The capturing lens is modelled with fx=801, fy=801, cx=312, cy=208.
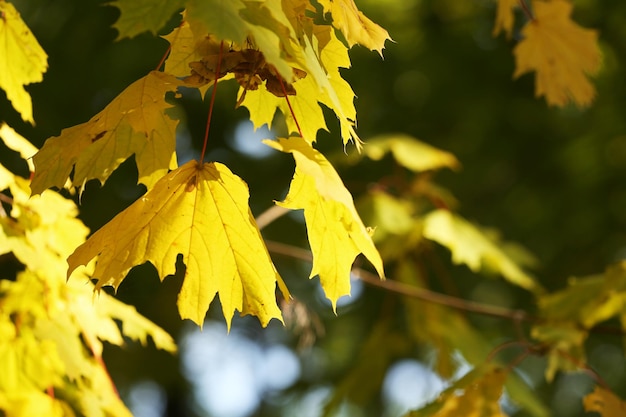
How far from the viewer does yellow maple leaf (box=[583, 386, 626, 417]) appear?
2055mm

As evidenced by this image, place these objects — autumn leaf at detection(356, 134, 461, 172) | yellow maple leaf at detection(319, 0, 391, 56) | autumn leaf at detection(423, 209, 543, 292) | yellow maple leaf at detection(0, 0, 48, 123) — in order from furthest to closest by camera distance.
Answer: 1. autumn leaf at detection(356, 134, 461, 172)
2. autumn leaf at detection(423, 209, 543, 292)
3. yellow maple leaf at detection(0, 0, 48, 123)
4. yellow maple leaf at detection(319, 0, 391, 56)

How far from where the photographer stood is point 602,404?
2.08m

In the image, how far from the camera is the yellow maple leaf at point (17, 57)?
5.42ft

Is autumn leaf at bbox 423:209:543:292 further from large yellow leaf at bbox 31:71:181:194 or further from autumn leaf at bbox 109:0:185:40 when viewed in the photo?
autumn leaf at bbox 109:0:185:40

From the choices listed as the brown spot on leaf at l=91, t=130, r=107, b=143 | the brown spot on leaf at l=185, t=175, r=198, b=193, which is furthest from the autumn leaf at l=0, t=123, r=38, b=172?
the brown spot on leaf at l=185, t=175, r=198, b=193

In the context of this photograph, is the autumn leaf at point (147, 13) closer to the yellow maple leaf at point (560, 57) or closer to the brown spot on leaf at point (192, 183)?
the brown spot on leaf at point (192, 183)

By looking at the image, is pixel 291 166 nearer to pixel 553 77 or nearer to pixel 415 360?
pixel 415 360

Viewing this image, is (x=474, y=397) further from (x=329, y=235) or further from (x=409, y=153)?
(x=409, y=153)

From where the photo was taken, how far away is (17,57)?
169 cm

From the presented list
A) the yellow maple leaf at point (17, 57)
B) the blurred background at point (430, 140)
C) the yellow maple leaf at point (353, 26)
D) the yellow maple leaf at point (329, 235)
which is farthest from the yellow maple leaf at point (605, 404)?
the blurred background at point (430, 140)

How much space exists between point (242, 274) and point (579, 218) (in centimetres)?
454

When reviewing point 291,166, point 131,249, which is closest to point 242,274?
point 131,249

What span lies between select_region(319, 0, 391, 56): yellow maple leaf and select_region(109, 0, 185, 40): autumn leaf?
Result: 0.26 meters

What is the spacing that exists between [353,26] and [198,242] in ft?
1.50
